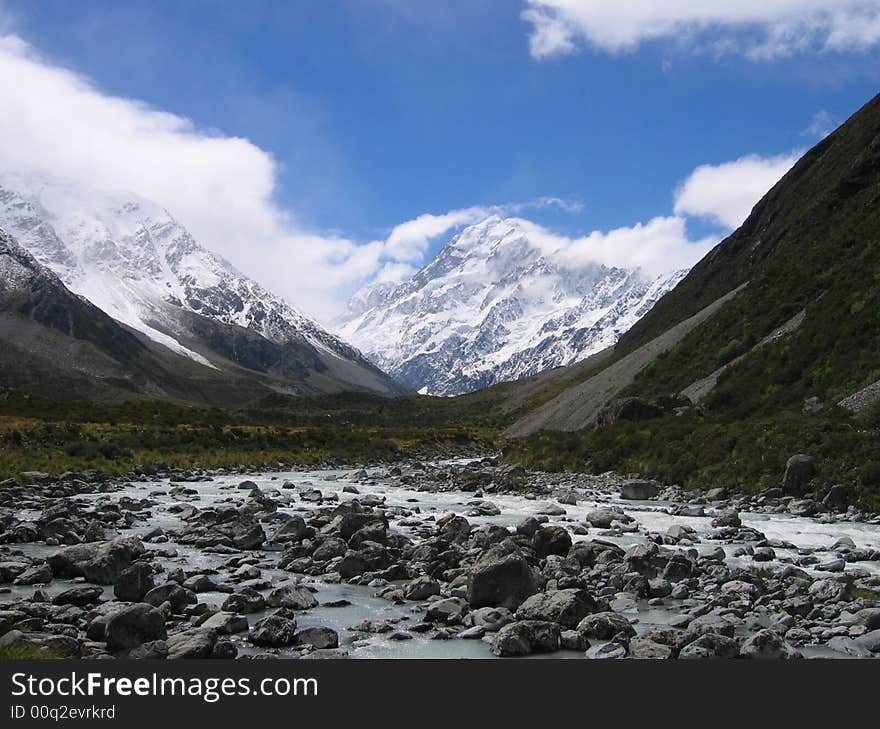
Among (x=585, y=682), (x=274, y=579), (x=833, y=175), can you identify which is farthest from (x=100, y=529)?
(x=833, y=175)

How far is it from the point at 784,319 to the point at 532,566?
54781 mm

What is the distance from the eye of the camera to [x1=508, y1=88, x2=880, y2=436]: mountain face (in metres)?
47.8

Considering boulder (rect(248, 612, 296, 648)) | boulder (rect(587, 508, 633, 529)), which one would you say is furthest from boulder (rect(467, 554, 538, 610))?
boulder (rect(587, 508, 633, 529))

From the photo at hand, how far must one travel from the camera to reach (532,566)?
830 inches

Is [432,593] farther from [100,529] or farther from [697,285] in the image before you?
[697,285]

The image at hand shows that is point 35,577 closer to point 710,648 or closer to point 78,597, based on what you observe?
point 78,597

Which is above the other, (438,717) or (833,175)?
(833,175)

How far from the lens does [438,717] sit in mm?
10352

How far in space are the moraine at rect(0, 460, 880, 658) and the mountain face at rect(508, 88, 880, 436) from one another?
43.8 ft

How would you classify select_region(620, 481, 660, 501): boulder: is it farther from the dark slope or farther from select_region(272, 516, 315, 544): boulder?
select_region(272, 516, 315, 544): boulder

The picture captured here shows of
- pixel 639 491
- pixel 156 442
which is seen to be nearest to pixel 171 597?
pixel 639 491

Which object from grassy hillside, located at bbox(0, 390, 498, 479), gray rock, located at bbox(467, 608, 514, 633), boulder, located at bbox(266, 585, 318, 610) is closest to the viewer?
gray rock, located at bbox(467, 608, 514, 633)

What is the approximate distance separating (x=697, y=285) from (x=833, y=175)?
30240 mm

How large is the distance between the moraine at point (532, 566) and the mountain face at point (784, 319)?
1335 centimetres
